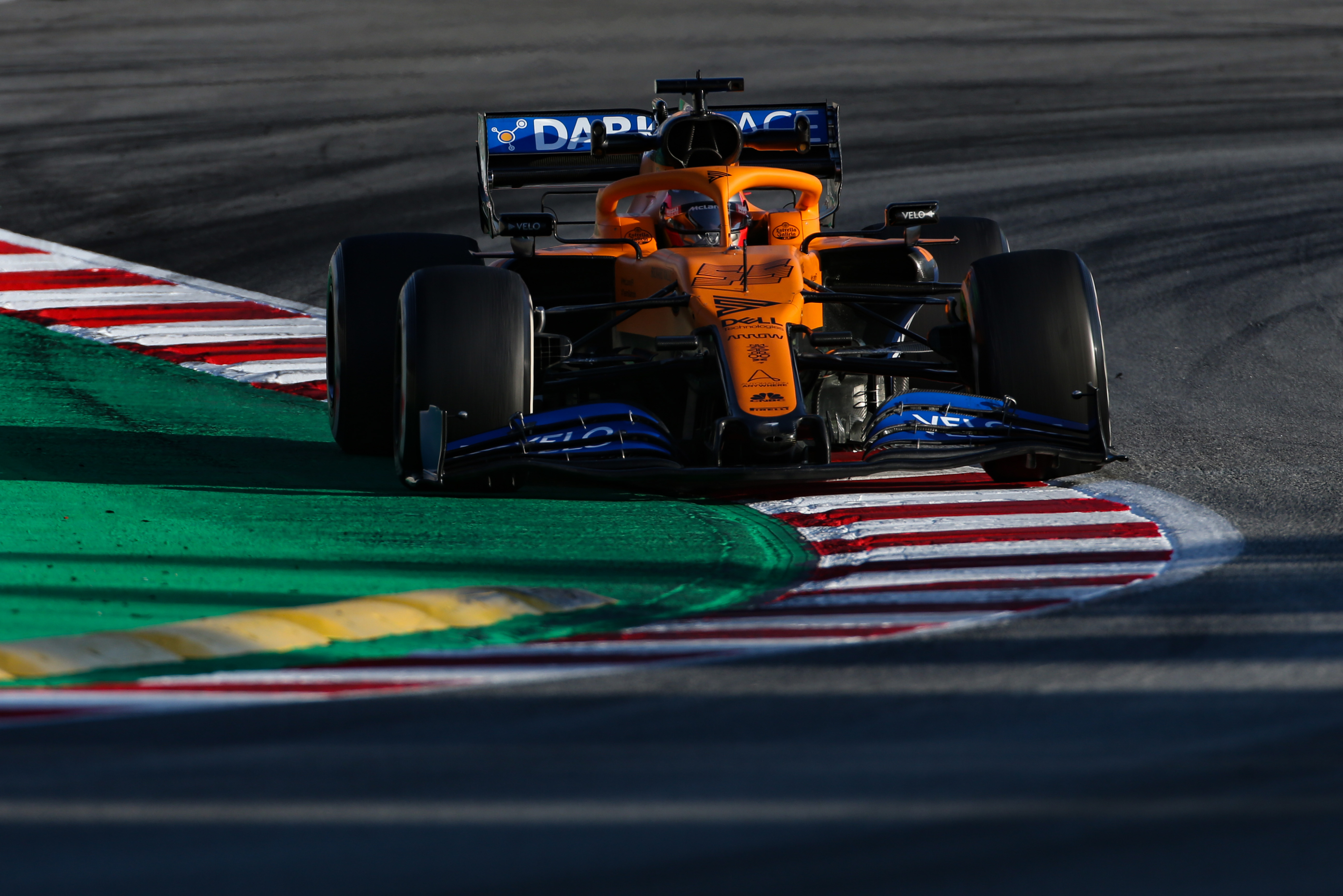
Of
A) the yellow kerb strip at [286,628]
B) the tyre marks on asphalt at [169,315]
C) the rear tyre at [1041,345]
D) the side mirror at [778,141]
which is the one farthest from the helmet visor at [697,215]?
the yellow kerb strip at [286,628]

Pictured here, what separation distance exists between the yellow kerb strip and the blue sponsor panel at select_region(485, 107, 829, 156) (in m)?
4.09

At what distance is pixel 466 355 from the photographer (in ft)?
21.5

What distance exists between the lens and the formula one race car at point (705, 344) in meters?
6.38

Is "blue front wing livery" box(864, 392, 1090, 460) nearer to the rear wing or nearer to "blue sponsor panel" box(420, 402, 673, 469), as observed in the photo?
"blue sponsor panel" box(420, 402, 673, 469)

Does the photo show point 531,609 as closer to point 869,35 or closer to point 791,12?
point 869,35

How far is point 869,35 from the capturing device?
22578 millimetres

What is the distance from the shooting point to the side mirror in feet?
29.2

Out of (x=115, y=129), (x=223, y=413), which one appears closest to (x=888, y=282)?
(x=223, y=413)

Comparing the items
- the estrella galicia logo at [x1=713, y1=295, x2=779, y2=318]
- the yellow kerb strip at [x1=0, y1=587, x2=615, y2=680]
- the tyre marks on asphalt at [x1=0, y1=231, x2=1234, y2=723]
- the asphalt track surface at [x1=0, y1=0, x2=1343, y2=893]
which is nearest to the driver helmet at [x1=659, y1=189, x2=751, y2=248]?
the estrella galicia logo at [x1=713, y1=295, x2=779, y2=318]

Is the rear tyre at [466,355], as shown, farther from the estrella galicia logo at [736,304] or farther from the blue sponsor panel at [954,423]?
the blue sponsor panel at [954,423]

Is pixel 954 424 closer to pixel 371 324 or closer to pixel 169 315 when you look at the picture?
pixel 371 324

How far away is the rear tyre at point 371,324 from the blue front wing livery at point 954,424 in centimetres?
220

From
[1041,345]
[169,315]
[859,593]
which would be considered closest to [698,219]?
[1041,345]

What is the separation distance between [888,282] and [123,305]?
5.82 metres
